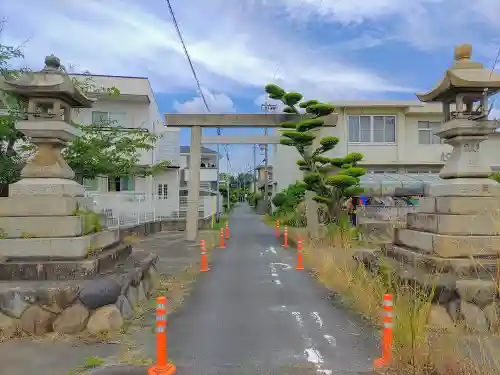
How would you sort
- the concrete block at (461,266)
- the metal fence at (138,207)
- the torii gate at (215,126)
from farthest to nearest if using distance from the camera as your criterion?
the metal fence at (138,207), the torii gate at (215,126), the concrete block at (461,266)

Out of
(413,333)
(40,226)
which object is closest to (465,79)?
(413,333)

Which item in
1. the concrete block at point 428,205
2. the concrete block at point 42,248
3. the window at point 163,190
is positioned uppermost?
the window at point 163,190

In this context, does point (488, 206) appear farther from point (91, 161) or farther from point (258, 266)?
point (91, 161)

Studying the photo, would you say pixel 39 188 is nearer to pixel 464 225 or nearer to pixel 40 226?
pixel 40 226

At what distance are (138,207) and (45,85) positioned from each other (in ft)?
45.1

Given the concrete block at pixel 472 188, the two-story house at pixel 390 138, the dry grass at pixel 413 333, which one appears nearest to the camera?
the dry grass at pixel 413 333

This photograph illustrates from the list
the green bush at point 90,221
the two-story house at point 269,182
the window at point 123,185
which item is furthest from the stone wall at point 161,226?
the two-story house at point 269,182

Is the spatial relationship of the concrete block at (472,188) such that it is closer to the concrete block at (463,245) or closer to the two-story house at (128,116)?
the concrete block at (463,245)

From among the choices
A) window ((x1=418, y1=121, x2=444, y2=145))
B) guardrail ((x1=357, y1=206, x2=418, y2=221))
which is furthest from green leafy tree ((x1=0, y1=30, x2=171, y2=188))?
window ((x1=418, y1=121, x2=444, y2=145))

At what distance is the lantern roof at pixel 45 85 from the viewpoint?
259 inches

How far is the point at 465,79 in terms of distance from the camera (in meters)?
6.51

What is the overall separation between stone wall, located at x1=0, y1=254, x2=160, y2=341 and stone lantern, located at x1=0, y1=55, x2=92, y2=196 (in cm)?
165

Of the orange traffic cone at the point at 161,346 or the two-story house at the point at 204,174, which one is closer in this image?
the orange traffic cone at the point at 161,346

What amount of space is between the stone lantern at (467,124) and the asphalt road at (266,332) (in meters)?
2.86
